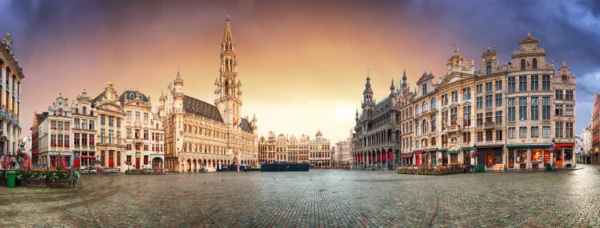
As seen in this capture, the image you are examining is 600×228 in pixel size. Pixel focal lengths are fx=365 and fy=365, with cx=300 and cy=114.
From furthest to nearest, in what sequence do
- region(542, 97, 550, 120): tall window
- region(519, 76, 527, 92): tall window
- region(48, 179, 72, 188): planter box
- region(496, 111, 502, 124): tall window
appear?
region(496, 111, 502, 124): tall window → region(519, 76, 527, 92): tall window → region(542, 97, 550, 120): tall window → region(48, 179, 72, 188): planter box

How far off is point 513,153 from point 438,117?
13674 millimetres

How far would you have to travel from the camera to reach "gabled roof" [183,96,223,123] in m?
90.0

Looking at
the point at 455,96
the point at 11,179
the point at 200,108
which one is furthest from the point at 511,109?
the point at 200,108

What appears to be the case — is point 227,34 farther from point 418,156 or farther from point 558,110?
point 558,110

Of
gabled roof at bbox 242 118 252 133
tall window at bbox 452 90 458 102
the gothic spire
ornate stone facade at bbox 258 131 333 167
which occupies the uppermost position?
the gothic spire

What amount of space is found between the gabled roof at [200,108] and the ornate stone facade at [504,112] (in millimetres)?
55826

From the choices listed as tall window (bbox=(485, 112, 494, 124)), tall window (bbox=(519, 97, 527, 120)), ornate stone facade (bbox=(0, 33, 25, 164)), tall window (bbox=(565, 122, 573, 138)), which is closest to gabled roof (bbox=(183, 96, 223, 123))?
ornate stone facade (bbox=(0, 33, 25, 164))

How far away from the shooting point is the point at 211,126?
96125mm

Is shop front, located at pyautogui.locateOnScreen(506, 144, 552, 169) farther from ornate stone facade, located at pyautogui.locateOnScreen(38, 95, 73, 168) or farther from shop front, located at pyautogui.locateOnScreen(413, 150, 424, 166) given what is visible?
ornate stone facade, located at pyautogui.locateOnScreen(38, 95, 73, 168)

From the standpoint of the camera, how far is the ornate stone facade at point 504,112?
4803 centimetres

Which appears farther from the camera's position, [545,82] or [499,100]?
[499,100]

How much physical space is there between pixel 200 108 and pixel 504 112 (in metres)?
71.5

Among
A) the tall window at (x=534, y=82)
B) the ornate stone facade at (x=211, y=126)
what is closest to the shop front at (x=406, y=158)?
the tall window at (x=534, y=82)

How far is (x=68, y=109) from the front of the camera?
59281 mm
